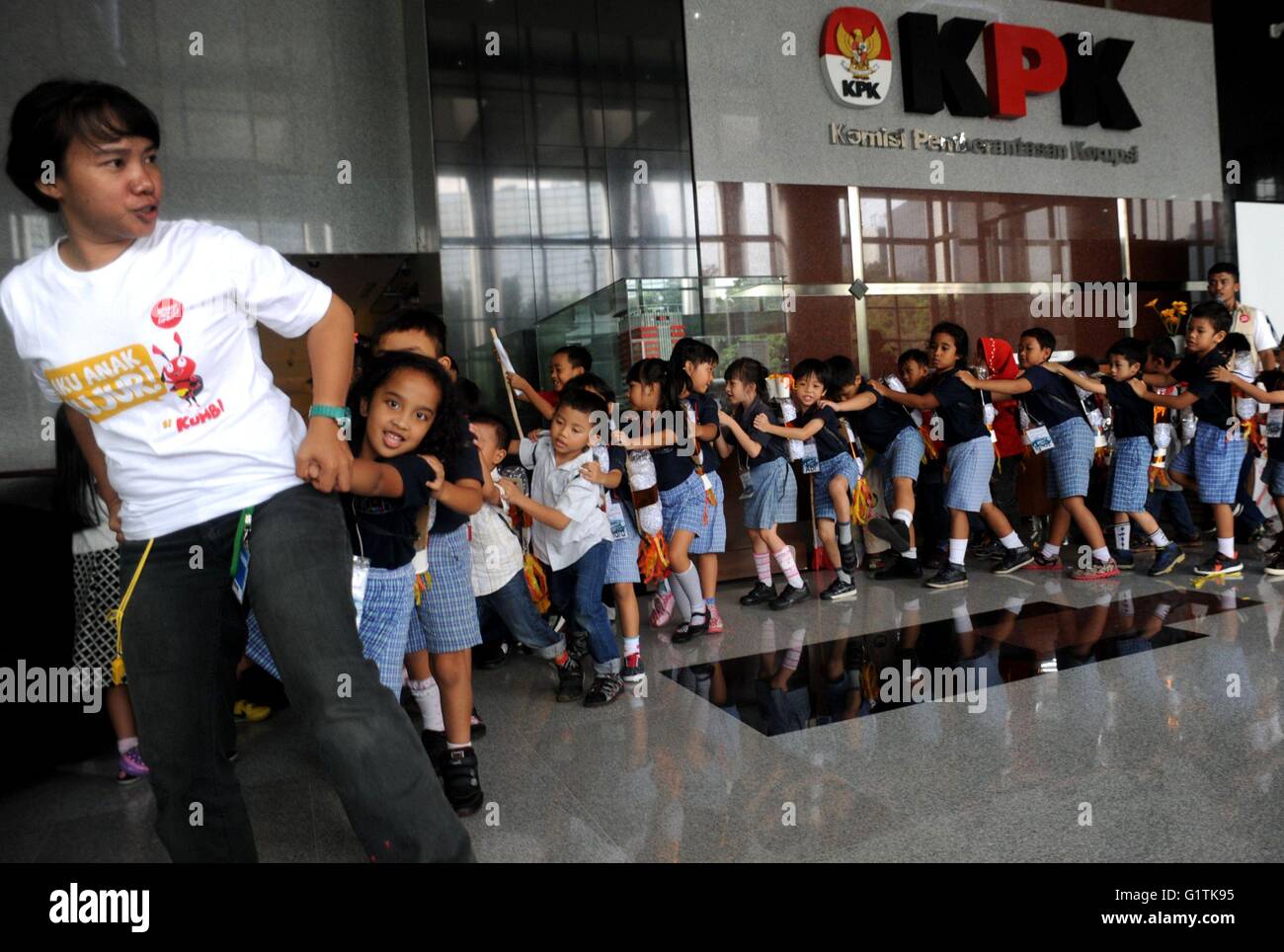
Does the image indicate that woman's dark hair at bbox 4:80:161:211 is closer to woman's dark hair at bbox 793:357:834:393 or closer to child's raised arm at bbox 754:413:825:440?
child's raised arm at bbox 754:413:825:440

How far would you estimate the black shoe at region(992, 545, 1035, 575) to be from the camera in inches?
210

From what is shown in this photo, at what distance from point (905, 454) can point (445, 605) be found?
137 inches

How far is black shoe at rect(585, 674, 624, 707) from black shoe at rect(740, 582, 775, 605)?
62.3 inches

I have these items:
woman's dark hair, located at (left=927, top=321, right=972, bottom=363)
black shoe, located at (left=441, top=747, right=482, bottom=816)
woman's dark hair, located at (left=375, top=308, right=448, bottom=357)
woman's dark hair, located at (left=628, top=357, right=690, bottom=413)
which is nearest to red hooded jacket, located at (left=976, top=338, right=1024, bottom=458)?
woman's dark hair, located at (left=927, top=321, right=972, bottom=363)

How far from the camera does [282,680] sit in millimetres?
1452

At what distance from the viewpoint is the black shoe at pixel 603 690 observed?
3.27 metres

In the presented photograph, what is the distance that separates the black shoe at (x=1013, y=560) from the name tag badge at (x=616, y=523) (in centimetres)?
268

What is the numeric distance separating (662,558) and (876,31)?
4.94 meters

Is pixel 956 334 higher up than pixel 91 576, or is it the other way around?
pixel 956 334

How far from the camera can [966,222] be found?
285 inches

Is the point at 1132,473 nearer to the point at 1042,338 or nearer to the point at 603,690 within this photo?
the point at 1042,338

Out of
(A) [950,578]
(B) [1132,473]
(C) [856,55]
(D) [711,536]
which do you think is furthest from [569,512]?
(C) [856,55]
